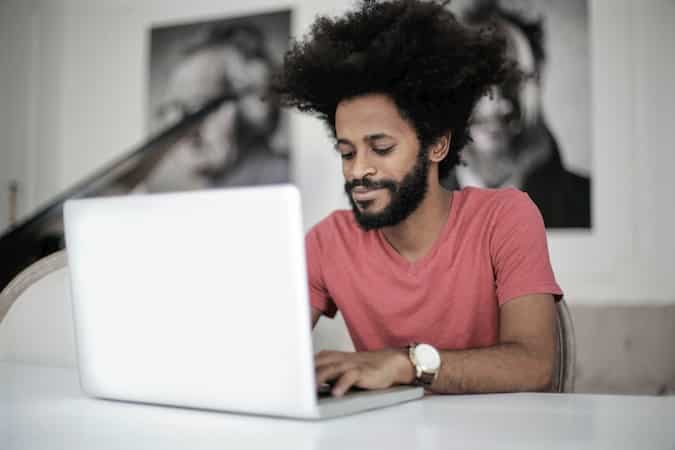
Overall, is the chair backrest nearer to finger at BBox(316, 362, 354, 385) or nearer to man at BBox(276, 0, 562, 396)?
man at BBox(276, 0, 562, 396)

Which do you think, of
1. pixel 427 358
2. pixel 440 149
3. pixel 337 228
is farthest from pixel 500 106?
pixel 427 358

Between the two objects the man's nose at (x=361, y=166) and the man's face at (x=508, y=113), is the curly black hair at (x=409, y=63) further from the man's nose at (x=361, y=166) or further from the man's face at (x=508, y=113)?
the man's face at (x=508, y=113)

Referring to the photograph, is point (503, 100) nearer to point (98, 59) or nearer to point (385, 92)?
point (385, 92)

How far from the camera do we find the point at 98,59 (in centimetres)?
402

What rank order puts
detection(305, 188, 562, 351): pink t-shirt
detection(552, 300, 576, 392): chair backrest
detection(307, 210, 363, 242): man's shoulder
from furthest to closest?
detection(307, 210, 363, 242): man's shoulder → detection(305, 188, 562, 351): pink t-shirt → detection(552, 300, 576, 392): chair backrest

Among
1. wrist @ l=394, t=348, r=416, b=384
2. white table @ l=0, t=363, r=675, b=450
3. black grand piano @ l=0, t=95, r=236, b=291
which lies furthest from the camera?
black grand piano @ l=0, t=95, r=236, b=291

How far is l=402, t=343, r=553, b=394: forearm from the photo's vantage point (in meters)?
1.02

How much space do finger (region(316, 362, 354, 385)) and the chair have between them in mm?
758

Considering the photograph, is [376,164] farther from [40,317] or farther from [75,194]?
[75,194]

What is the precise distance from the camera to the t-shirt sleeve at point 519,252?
1.28 meters

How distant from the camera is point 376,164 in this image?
1535mm

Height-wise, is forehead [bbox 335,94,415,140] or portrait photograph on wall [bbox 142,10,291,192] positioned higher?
portrait photograph on wall [bbox 142,10,291,192]

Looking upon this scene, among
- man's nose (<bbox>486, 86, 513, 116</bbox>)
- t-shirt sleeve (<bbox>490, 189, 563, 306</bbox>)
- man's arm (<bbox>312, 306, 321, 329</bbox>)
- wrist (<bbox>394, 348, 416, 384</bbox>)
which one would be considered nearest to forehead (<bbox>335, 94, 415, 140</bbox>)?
t-shirt sleeve (<bbox>490, 189, 563, 306</bbox>)

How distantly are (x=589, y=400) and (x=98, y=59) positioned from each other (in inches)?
146
